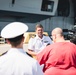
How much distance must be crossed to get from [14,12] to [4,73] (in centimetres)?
3117

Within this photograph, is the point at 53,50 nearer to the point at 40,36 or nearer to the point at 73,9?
the point at 40,36

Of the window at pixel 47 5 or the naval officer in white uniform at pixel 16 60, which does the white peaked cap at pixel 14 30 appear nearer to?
the naval officer in white uniform at pixel 16 60

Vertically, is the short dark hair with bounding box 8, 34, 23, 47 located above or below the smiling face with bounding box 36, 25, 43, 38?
above

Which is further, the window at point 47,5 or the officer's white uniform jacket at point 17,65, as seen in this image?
the window at point 47,5

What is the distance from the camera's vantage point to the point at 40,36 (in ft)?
18.5

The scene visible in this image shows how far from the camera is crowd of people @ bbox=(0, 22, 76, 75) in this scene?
212 centimetres

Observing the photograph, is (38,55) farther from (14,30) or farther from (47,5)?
(47,5)

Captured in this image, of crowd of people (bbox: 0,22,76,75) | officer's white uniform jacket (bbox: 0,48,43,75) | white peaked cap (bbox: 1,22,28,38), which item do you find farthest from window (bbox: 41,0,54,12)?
officer's white uniform jacket (bbox: 0,48,43,75)

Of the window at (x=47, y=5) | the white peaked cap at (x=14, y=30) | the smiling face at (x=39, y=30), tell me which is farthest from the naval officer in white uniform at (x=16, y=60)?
the window at (x=47, y=5)

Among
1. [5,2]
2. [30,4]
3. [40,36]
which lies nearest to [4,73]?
[40,36]

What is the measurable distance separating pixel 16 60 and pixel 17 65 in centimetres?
5

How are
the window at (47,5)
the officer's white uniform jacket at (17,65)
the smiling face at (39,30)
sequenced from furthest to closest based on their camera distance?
the window at (47,5) < the smiling face at (39,30) < the officer's white uniform jacket at (17,65)

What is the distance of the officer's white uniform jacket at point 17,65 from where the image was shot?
2.11 m

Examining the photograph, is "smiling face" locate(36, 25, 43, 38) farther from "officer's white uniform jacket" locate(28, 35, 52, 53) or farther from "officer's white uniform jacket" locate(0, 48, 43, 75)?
"officer's white uniform jacket" locate(0, 48, 43, 75)
